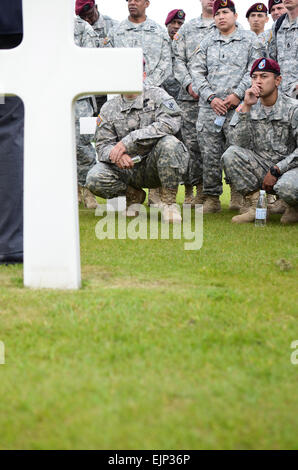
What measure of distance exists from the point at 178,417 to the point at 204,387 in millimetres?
186

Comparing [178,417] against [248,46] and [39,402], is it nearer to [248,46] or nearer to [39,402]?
[39,402]

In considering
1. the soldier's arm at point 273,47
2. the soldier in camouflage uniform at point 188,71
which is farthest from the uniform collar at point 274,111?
the soldier in camouflage uniform at point 188,71

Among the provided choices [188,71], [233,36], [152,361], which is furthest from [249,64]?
[152,361]

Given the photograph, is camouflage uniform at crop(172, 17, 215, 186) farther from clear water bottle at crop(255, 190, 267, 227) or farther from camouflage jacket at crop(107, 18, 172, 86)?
clear water bottle at crop(255, 190, 267, 227)

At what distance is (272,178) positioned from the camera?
5379 millimetres

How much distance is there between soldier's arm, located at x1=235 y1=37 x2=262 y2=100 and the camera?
20.2 ft

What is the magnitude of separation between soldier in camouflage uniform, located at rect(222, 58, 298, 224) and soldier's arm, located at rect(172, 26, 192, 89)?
1.31 m

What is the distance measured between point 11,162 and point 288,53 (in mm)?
3674

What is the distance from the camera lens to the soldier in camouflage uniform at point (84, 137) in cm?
670

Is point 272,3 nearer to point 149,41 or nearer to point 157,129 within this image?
point 149,41

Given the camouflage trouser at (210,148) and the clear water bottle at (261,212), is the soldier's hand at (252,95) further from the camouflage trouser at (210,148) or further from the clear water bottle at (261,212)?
the camouflage trouser at (210,148)

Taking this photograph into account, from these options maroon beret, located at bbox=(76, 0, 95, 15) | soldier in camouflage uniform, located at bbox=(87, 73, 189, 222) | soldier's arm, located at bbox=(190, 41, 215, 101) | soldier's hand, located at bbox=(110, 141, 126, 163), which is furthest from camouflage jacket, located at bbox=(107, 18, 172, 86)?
soldier's hand, located at bbox=(110, 141, 126, 163)

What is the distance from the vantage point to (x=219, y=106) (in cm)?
616

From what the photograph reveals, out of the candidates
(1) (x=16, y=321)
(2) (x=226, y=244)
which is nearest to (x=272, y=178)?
(2) (x=226, y=244)
